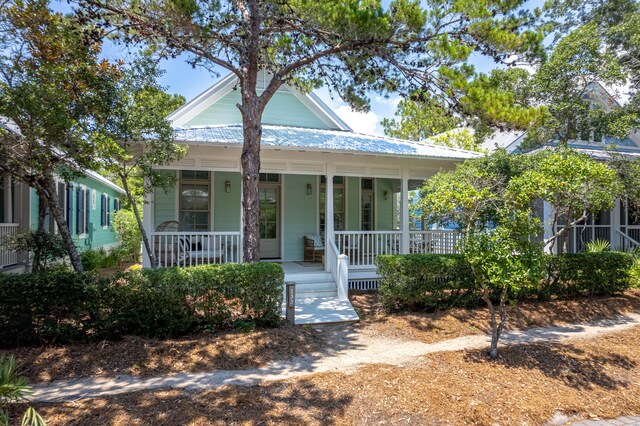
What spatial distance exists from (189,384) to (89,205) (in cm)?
1315

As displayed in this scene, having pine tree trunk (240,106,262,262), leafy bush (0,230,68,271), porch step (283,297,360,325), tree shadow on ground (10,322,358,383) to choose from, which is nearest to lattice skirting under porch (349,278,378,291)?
porch step (283,297,360,325)

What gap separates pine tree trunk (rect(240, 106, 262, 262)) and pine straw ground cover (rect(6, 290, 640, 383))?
1.68 m

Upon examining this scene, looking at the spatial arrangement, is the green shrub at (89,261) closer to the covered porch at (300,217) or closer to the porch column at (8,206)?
the porch column at (8,206)

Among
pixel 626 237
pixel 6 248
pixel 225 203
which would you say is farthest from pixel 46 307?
pixel 626 237

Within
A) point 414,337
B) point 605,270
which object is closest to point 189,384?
point 414,337

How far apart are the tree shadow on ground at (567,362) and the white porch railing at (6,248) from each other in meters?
9.26

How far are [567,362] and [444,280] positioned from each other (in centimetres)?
243

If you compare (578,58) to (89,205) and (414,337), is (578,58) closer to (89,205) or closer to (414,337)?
(414,337)

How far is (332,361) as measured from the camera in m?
5.26

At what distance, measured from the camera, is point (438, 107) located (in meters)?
7.94

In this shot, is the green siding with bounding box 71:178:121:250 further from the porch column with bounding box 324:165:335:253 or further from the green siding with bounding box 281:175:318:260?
the porch column with bounding box 324:165:335:253

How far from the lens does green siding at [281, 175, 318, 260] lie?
11242 millimetres

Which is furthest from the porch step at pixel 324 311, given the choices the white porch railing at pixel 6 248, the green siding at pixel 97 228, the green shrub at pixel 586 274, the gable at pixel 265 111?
the green siding at pixel 97 228

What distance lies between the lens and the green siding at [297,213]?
36.9 ft
